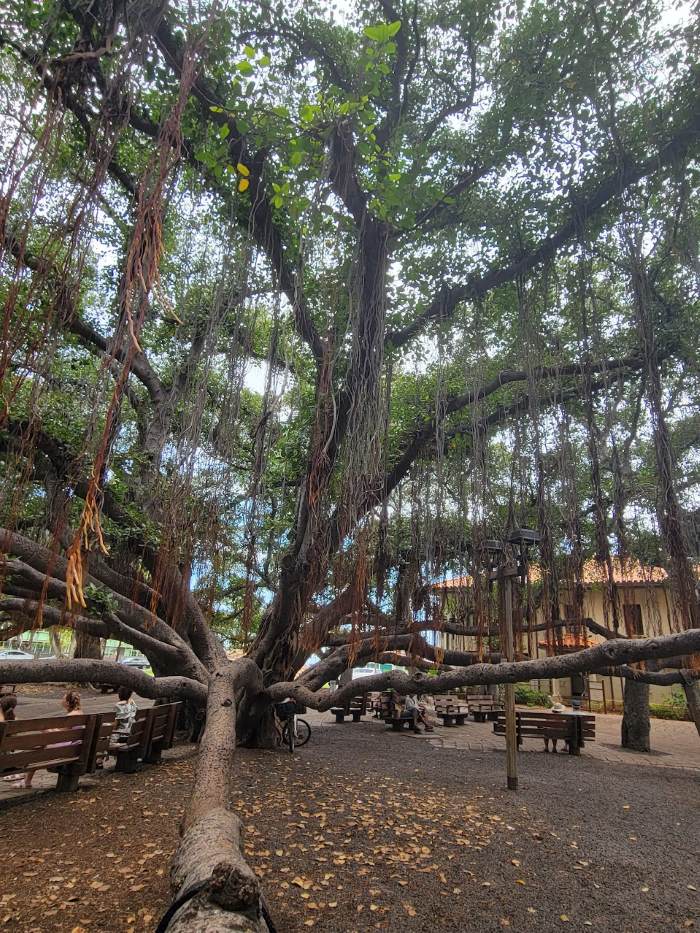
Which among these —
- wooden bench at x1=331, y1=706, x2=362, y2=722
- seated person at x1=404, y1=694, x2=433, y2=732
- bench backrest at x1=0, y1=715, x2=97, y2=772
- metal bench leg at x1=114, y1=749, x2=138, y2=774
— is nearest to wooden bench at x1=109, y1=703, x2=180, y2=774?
metal bench leg at x1=114, y1=749, x2=138, y2=774

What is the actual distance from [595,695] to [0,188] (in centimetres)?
1805

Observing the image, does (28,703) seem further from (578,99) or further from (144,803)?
(578,99)

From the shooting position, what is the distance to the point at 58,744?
14.0ft

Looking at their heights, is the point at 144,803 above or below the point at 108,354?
below

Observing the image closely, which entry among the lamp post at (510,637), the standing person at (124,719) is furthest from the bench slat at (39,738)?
the lamp post at (510,637)

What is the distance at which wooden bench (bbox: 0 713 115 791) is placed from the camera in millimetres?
3836

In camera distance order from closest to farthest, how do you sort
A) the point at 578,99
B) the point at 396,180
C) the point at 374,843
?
the point at 374,843, the point at 396,180, the point at 578,99

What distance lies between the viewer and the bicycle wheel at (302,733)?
7323 mm

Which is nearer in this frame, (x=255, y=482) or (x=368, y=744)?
(x=255, y=482)

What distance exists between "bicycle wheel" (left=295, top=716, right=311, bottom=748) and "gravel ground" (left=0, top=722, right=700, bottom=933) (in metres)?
1.77

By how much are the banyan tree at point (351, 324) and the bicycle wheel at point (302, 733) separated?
41.0 inches

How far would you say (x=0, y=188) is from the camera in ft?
5.38

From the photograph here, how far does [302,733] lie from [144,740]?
9.97 feet

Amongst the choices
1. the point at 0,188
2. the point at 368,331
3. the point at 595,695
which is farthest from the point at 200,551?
the point at 595,695
